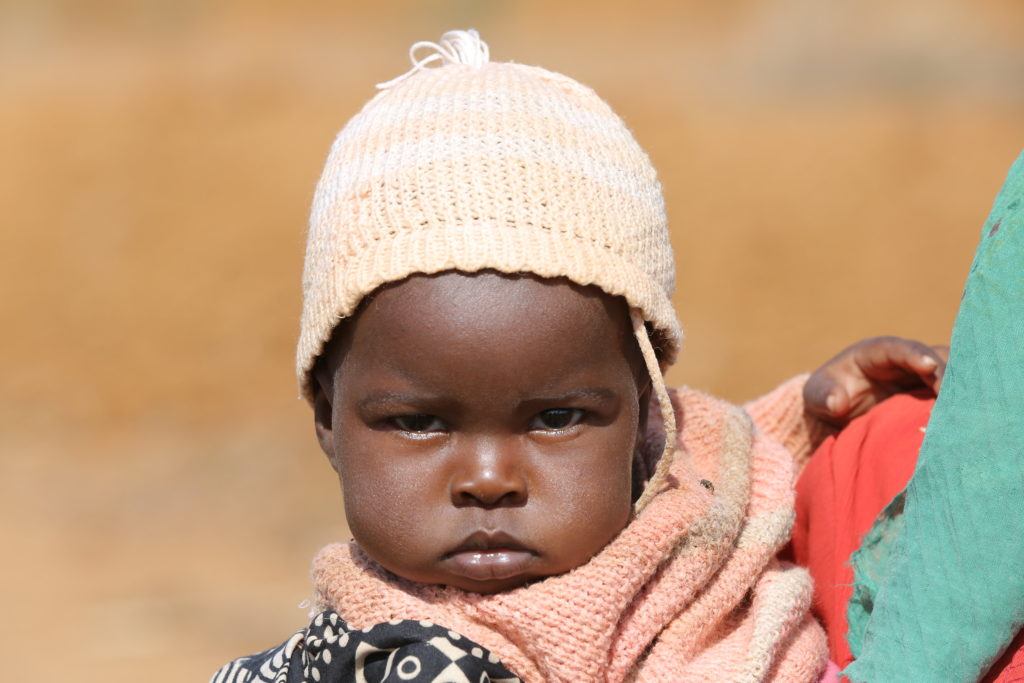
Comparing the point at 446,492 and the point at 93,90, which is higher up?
the point at 93,90

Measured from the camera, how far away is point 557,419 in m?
2.21

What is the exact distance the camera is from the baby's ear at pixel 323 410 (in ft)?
8.01

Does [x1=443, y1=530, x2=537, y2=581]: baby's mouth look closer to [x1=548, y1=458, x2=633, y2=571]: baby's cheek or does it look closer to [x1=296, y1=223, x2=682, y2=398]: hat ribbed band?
[x1=548, y1=458, x2=633, y2=571]: baby's cheek

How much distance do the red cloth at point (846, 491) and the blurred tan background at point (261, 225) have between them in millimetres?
5715

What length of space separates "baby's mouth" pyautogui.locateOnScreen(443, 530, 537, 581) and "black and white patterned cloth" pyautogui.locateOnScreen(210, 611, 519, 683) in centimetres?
11

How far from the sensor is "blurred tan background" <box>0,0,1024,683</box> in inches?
380

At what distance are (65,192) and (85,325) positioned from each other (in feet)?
6.33

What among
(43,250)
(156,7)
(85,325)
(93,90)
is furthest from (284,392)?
(156,7)

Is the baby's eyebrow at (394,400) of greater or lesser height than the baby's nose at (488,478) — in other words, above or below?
above

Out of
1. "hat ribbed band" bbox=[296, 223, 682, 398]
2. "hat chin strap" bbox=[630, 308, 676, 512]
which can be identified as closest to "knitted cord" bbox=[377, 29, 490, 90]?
"hat ribbed band" bbox=[296, 223, 682, 398]

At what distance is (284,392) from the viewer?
1197 cm

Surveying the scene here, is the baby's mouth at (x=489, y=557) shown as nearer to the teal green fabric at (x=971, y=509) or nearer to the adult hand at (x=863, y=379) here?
the teal green fabric at (x=971, y=509)

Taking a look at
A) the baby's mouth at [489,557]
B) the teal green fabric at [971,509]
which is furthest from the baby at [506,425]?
the teal green fabric at [971,509]

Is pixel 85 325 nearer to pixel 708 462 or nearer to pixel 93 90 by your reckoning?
pixel 93 90
